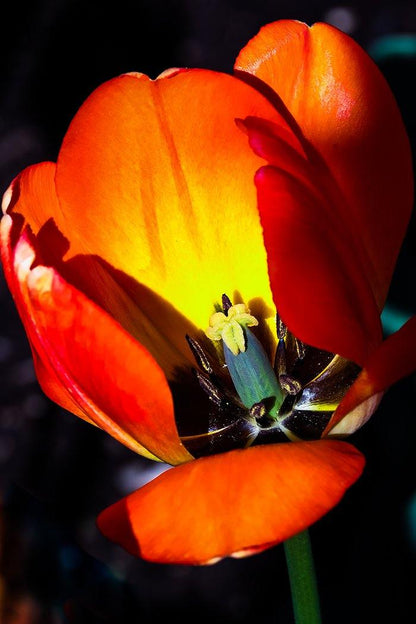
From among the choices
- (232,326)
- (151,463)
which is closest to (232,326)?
(232,326)

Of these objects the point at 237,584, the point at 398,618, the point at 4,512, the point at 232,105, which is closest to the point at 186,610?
the point at 237,584

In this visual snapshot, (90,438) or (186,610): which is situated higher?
(90,438)

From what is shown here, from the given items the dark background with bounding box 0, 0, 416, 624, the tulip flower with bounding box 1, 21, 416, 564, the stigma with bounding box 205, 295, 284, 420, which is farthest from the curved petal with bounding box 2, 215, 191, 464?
the dark background with bounding box 0, 0, 416, 624

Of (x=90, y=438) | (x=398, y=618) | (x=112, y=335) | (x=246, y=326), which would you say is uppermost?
(x=112, y=335)

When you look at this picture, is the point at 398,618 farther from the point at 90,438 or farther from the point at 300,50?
the point at 300,50

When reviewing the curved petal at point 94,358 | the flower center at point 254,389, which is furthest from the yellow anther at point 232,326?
the curved petal at point 94,358

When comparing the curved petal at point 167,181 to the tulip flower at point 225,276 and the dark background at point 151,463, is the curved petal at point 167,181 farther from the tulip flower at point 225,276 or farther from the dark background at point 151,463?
the dark background at point 151,463

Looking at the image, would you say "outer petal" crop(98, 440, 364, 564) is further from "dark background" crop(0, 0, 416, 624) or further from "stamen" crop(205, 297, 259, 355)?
"dark background" crop(0, 0, 416, 624)
